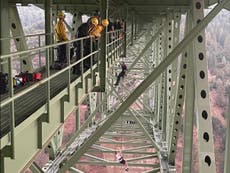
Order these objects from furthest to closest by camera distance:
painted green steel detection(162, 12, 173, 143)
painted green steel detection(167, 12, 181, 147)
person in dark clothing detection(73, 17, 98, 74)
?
1. painted green steel detection(162, 12, 173, 143)
2. painted green steel detection(167, 12, 181, 147)
3. person in dark clothing detection(73, 17, 98, 74)

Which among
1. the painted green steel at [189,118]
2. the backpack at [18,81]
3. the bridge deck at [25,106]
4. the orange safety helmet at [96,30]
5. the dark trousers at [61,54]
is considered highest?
the orange safety helmet at [96,30]

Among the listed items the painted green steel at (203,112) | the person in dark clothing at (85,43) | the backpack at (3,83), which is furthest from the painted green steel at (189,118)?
the backpack at (3,83)

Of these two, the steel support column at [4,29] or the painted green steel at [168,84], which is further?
the painted green steel at [168,84]

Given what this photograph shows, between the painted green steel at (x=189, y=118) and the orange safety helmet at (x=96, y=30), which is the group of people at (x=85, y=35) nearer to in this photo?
the orange safety helmet at (x=96, y=30)

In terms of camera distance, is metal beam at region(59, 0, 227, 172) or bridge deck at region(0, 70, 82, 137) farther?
metal beam at region(59, 0, 227, 172)

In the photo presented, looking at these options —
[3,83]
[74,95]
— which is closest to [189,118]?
[74,95]

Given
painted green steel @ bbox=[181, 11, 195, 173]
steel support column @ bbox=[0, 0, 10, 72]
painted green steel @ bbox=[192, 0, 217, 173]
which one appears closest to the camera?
painted green steel @ bbox=[192, 0, 217, 173]

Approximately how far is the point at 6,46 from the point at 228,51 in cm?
4855

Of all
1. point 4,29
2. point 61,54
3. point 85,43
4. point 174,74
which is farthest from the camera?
point 174,74

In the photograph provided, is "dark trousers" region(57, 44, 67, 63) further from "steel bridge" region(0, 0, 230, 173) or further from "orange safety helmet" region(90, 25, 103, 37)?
"orange safety helmet" region(90, 25, 103, 37)

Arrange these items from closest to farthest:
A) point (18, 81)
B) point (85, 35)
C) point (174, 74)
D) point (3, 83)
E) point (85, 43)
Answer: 1. point (3, 83)
2. point (18, 81)
3. point (85, 43)
4. point (85, 35)
5. point (174, 74)

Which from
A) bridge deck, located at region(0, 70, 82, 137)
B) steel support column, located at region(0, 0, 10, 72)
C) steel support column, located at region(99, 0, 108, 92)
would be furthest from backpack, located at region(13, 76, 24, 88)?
steel support column, located at region(0, 0, 10, 72)

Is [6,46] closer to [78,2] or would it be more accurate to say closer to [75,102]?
[75,102]

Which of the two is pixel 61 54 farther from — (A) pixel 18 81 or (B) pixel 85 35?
(A) pixel 18 81
